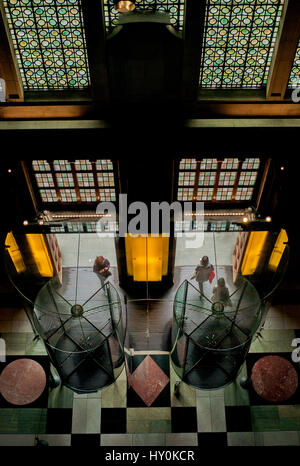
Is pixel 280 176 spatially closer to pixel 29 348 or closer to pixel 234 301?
pixel 234 301

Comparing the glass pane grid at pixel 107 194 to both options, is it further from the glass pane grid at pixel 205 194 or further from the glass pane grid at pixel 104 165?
the glass pane grid at pixel 205 194

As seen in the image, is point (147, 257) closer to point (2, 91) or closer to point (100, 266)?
point (100, 266)

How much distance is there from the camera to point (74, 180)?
9.70 metres

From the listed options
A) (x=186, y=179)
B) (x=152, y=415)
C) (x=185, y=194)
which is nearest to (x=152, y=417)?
(x=152, y=415)

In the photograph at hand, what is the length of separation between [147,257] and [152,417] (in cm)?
344

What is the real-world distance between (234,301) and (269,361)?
1891 mm

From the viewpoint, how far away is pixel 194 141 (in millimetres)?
8430
